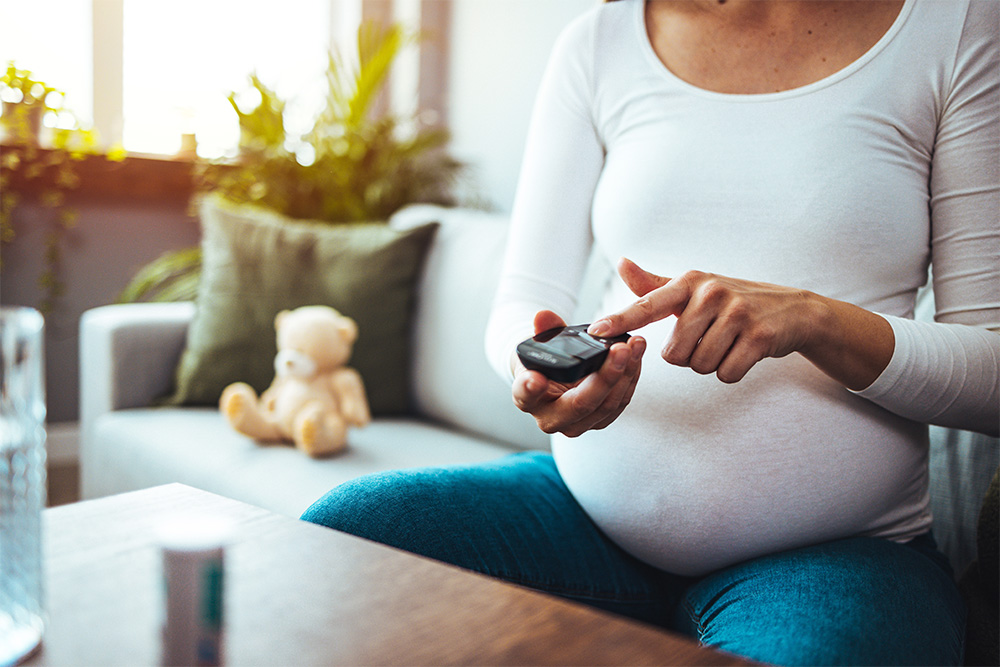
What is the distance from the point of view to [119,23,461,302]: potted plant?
2180mm

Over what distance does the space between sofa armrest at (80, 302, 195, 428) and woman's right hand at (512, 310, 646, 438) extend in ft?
3.87

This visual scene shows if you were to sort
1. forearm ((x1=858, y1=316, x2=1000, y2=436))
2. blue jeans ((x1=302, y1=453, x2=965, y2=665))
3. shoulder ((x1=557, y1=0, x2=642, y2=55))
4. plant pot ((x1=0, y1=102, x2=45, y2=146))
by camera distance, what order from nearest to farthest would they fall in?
blue jeans ((x1=302, y1=453, x2=965, y2=665)) → forearm ((x1=858, y1=316, x2=1000, y2=436)) → shoulder ((x1=557, y1=0, x2=642, y2=55)) → plant pot ((x1=0, y1=102, x2=45, y2=146))

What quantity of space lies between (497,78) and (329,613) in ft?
7.19

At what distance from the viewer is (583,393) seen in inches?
25.7

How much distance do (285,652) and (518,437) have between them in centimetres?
105

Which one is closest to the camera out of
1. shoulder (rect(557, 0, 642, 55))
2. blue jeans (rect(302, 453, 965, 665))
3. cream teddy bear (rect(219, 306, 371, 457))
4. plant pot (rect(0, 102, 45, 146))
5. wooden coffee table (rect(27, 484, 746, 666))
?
wooden coffee table (rect(27, 484, 746, 666))

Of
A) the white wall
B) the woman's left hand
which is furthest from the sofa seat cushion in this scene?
the white wall

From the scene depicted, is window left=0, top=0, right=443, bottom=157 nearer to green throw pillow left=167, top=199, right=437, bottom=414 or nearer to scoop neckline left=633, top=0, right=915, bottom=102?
green throw pillow left=167, top=199, right=437, bottom=414

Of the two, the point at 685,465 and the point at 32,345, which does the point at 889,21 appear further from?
the point at 32,345

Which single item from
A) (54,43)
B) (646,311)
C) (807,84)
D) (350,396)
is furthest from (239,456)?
(54,43)

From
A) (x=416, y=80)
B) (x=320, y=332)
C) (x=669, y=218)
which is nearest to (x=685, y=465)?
(x=669, y=218)

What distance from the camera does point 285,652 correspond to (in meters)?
0.39

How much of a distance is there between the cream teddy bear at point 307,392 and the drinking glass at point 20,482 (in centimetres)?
88

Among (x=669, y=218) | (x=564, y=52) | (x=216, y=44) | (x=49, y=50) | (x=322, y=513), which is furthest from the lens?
(x=216, y=44)
